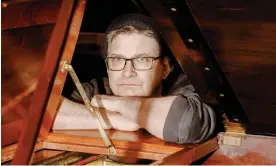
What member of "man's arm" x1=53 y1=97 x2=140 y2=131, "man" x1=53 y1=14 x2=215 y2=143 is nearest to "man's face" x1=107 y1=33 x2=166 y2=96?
"man" x1=53 y1=14 x2=215 y2=143

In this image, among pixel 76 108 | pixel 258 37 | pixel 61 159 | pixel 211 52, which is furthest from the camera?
pixel 76 108

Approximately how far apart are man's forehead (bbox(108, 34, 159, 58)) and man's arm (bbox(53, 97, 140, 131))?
0.64 ft

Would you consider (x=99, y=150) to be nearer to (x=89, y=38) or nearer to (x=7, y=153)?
(x=7, y=153)

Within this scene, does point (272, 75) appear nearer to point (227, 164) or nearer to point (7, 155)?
point (227, 164)

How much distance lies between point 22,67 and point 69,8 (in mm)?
237

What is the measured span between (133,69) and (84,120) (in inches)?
8.7

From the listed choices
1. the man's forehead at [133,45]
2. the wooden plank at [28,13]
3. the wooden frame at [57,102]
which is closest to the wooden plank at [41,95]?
the wooden frame at [57,102]

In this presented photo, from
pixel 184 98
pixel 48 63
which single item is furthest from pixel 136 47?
pixel 48 63

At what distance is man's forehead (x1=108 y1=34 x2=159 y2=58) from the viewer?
4.79ft

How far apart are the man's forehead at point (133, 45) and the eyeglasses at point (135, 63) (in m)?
0.02

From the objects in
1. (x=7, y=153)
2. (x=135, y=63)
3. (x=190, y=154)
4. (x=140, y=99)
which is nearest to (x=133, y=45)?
(x=135, y=63)

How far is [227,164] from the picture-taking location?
4.63 ft

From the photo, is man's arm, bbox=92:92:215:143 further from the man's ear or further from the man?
the man's ear

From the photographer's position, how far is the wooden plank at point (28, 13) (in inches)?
42.3
